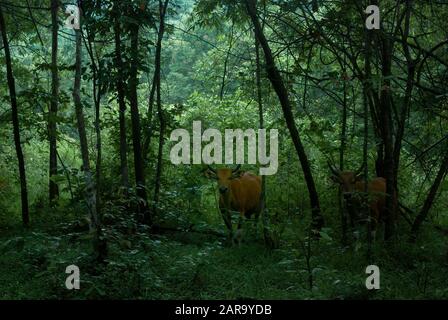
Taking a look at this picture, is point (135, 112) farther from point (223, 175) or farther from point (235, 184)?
point (235, 184)

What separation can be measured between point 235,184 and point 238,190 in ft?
0.43

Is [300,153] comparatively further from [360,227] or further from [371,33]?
[371,33]

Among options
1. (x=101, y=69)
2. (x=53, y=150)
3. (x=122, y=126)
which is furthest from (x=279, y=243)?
(x=53, y=150)

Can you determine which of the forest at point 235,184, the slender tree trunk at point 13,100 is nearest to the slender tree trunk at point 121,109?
the forest at point 235,184

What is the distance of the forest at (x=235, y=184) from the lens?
22.2 feet

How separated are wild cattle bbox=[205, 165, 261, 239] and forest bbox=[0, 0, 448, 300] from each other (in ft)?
0.11

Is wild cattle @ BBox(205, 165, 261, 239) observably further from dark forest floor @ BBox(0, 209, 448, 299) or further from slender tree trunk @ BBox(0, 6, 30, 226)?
slender tree trunk @ BBox(0, 6, 30, 226)

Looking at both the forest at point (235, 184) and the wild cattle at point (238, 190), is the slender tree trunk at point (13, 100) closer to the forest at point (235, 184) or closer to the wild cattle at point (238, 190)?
the forest at point (235, 184)

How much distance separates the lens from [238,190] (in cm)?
1154

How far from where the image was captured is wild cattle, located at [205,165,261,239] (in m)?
10.5

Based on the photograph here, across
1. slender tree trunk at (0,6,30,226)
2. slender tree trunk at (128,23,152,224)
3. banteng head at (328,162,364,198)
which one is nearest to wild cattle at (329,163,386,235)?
banteng head at (328,162,364,198)

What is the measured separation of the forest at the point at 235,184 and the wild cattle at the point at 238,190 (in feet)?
0.11

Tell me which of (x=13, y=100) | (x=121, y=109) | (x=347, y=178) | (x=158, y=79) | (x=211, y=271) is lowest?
(x=211, y=271)

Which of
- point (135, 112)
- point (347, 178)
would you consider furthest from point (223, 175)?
point (347, 178)
